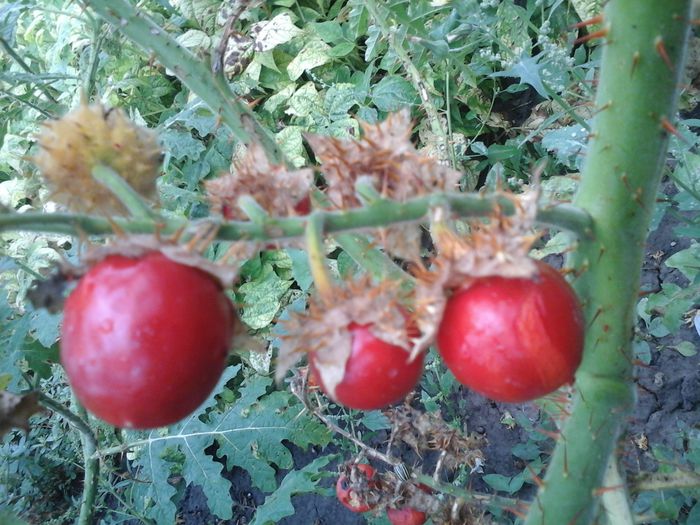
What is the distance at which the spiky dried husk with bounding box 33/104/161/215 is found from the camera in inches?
28.3

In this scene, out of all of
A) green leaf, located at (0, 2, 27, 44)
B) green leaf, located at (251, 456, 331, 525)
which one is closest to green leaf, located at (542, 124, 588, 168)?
green leaf, located at (251, 456, 331, 525)

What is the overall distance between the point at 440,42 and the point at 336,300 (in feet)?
4.62

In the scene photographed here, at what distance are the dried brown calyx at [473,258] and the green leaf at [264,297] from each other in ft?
6.61

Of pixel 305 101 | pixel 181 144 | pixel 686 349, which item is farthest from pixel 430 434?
pixel 305 101

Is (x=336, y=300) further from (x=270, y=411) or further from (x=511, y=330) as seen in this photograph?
(x=270, y=411)

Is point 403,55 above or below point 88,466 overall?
above

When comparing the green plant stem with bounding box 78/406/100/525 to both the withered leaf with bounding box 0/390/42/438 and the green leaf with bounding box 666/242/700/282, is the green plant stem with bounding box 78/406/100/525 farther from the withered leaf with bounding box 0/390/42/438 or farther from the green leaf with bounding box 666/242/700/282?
the green leaf with bounding box 666/242/700/282

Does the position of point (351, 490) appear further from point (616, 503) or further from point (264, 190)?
point (264, 190)

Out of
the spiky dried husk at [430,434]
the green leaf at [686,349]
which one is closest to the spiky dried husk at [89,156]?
the spiky dried husk at [430,434]

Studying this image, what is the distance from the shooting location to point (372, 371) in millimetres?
693

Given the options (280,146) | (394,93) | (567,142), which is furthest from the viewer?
(280,146)

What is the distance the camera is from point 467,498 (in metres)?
1.40

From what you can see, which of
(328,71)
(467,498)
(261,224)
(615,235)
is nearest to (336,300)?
(261,224)

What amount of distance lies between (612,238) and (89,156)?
0.67 meters
